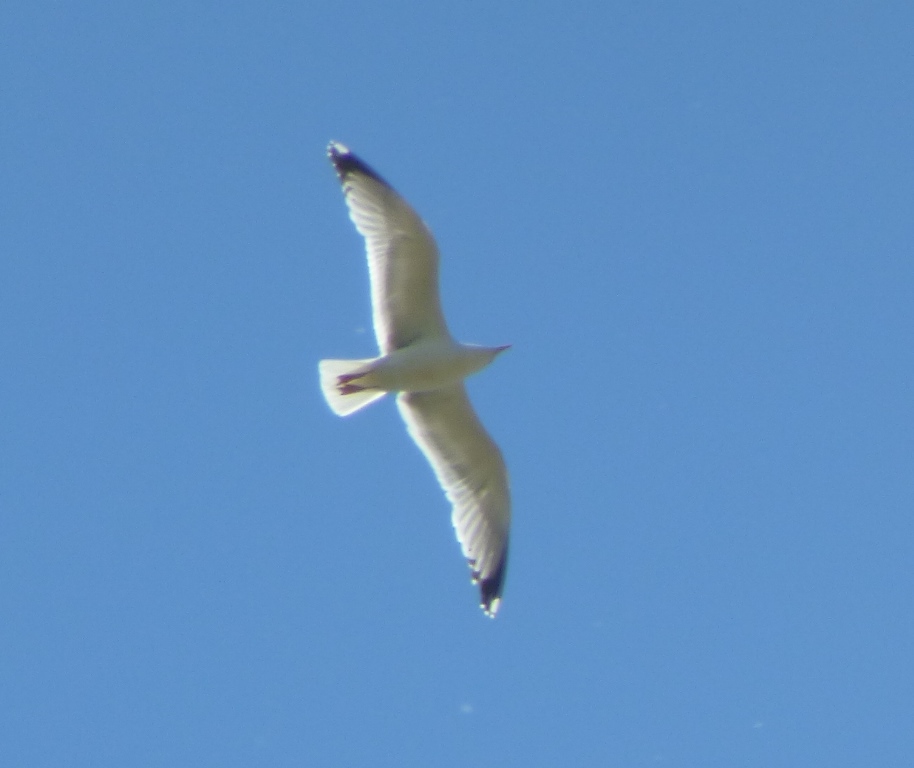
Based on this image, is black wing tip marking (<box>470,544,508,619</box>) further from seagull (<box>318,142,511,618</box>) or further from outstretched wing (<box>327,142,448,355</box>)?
outstretched wing (<box>327,142,448,355</box>)

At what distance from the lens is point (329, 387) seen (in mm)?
8039

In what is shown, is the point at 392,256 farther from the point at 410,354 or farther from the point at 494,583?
the point at 494,583

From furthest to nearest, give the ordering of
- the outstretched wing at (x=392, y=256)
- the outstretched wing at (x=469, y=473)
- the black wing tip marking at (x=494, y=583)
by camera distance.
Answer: the black wing tip marking at (x=494, y=583)
the outstretched wing at (x=469, y=473)
the outstretched wing at (x=392, y=256)

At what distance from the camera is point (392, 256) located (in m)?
7.98

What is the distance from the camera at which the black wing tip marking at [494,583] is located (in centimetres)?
870

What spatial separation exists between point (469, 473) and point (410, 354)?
0.93 meters

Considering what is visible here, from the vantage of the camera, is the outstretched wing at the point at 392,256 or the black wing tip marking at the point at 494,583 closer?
the outstretched wing at the point at 392,256

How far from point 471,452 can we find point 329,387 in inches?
37.6

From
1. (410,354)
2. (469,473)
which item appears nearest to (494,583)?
(469,473)

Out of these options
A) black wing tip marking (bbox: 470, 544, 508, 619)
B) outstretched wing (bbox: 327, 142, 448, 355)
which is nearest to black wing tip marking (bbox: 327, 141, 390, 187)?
outstretched wing (bbox: 327, 142, 448, 355)

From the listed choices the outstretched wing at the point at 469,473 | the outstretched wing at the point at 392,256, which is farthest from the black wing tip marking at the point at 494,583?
the outstretched wing at the point at 392,256

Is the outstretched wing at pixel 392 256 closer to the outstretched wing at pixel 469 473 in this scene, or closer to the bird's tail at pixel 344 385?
the bird's tail at pixel 344 385

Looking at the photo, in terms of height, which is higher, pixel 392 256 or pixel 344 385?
pixel 392 256

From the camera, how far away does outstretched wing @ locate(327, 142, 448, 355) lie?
7934 millimetres
